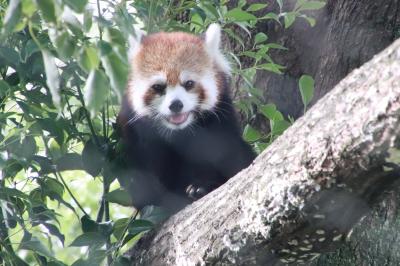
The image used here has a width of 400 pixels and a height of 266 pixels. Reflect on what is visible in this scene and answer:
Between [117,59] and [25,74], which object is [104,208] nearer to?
[25,74]

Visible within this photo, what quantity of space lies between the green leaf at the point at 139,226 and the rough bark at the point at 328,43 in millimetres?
1238

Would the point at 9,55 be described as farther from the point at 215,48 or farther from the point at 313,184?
the point at 313,184

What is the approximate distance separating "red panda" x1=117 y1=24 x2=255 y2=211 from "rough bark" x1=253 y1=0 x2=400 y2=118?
342 millimetres

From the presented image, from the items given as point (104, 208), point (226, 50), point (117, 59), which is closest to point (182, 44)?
point (226, 50)

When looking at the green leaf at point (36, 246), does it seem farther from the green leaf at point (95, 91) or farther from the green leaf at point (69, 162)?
the green leaf at point (95, 91)

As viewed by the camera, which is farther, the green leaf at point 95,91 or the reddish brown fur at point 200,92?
the reddish brown fur at point 200,92

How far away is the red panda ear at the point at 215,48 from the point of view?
397cm

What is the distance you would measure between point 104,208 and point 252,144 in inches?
36.1

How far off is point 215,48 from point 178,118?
51cm

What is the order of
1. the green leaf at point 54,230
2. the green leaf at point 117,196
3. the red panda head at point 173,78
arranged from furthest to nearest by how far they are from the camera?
the red panda head at point 173,78
the green leaf at point 117,196
the green leaf at point 54,230

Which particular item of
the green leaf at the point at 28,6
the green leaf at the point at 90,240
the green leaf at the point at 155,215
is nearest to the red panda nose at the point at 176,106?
the green leaf at the point at 155,215

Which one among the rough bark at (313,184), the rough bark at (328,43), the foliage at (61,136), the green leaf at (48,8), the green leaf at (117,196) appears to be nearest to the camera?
the green leaf at (48,8)

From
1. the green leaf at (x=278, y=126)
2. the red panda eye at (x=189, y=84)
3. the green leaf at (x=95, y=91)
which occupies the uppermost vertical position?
the green leaf at (x=95, y=91)

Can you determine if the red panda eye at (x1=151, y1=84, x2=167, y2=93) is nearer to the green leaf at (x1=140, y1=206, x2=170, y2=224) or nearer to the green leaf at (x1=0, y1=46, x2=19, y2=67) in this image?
the green leaf at (x1=140, y1=206, x2=170, y2=224)
